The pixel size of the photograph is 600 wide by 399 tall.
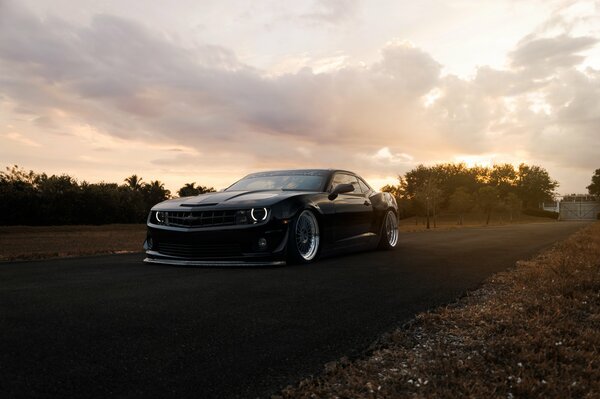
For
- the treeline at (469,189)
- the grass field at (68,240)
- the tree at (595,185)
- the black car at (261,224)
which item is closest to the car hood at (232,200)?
the black car at (261,224)

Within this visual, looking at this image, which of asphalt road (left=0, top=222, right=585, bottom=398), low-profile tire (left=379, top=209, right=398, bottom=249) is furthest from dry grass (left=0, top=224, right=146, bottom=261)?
low-profile tire (left=379, top=209, right=398, bottom=249)

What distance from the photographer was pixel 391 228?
10.1 m

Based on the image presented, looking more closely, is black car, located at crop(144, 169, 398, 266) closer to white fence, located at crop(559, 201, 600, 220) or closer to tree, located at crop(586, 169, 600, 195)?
white fence, located at crop(559, 201, 600, 220)

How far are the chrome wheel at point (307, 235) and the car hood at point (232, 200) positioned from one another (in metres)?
0.37

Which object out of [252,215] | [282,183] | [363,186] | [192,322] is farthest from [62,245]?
[192,322]


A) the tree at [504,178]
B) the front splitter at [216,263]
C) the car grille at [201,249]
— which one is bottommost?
the front splitter at [216,263]

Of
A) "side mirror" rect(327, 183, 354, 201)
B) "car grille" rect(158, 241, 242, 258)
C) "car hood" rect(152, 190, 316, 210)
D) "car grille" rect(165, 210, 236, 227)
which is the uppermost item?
"side mirror" rect(327, 183, 354, 201)

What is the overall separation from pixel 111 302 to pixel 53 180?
1674 inches

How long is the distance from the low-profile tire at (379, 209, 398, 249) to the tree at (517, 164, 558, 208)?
109m

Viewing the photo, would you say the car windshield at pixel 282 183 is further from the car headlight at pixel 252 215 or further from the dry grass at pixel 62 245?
the dry grass at pixel 62 245

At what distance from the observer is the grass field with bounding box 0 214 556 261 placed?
370 inches

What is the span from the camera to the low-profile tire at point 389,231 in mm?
9680

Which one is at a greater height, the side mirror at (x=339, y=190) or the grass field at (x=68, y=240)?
the side mirror at (x=339, y=190)

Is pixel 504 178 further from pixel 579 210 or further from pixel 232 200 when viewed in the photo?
pixel 232 200
